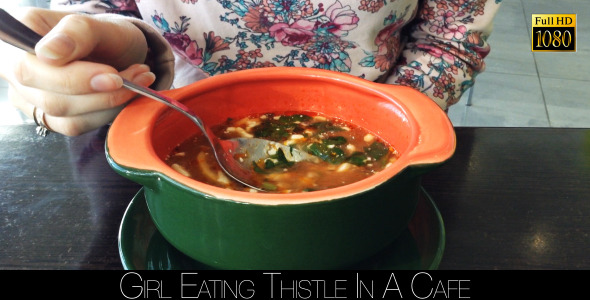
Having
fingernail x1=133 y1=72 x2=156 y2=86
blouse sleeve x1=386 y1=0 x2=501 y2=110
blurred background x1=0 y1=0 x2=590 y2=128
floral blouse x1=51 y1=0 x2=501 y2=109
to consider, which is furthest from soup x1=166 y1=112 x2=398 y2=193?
blurred background x1=0 y1=0 x2=590 y2=128

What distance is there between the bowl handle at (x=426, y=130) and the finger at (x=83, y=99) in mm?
359

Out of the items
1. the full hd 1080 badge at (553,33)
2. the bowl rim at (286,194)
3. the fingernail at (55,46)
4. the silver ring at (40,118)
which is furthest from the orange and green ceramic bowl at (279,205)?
the full hd 1080 badge at (553,33)

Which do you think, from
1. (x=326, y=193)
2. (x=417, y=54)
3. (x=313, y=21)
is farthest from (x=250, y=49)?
(x=326, y=193)

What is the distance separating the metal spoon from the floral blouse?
0.39 metres

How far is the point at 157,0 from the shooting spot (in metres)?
1.17

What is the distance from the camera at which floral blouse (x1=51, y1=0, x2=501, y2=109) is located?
1169 millimetres

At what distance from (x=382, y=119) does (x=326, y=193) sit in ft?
0.94

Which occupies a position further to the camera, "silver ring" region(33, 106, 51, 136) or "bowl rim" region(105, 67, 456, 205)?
"silver ring" region(33, 106, 51, 136)

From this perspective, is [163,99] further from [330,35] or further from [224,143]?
[330,35]

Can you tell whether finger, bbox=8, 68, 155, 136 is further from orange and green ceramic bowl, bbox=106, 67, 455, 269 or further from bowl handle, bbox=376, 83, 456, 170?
bowl handle, bbox=376, 83, 456, 170

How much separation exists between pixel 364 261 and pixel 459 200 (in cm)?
23

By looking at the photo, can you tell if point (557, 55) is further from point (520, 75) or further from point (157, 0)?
point (157, 0)

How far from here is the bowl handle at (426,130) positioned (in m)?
0.63

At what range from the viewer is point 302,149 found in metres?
0.81
